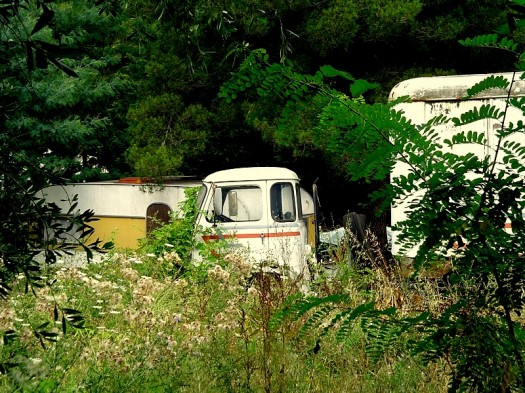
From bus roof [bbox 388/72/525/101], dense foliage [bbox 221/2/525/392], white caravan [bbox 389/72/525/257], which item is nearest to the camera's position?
dense foliage [bbox 221/2/525/392]

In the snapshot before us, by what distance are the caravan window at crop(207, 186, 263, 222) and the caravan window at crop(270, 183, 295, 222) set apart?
Result: 0.20 metres

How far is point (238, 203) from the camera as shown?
43.0 ft

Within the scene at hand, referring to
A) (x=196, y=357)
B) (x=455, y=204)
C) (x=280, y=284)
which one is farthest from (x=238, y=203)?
(x=455, y=204)

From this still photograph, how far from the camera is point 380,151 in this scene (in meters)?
3.22

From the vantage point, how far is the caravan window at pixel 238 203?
13008 mm

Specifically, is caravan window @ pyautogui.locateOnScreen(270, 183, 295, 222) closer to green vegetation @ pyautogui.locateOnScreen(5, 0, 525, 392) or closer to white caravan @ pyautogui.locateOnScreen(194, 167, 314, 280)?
white caravan @ pyautogui.locateOnScreen(194, 167, 314, 280)

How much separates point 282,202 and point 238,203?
2.25 ft

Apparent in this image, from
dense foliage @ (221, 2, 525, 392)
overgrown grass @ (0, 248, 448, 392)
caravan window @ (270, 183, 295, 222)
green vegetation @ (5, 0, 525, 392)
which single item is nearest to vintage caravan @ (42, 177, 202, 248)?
green vegetation @ (5, 0, 525, 392)

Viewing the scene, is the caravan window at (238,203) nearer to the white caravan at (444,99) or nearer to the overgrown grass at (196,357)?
the white caravan at (444,99)

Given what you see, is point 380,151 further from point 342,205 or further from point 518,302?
point 342,205

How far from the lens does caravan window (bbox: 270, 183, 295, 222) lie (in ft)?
42.9

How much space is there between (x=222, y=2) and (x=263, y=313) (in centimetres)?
216

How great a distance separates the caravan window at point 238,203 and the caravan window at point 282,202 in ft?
0.66

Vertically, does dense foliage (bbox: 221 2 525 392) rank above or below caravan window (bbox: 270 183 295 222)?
below
